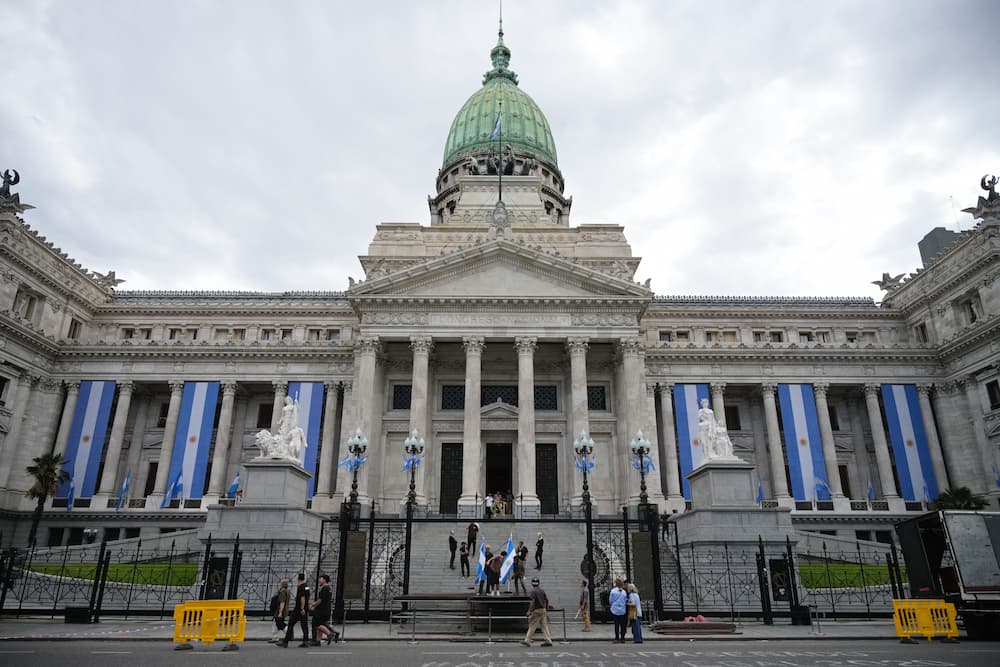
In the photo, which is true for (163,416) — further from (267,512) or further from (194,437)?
(267,512)

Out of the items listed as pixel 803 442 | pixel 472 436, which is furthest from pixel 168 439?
pixel 803 442

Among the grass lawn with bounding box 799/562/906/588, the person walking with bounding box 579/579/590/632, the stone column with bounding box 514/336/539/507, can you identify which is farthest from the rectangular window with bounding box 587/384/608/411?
the person walking with bounding box 579/579/590/632

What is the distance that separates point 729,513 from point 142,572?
23.4m

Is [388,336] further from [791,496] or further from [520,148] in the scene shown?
[520,148]

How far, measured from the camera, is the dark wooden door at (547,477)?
40.8m

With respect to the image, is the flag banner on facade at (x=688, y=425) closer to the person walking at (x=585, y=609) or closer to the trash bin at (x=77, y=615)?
the person walking at (x=585, y=609)

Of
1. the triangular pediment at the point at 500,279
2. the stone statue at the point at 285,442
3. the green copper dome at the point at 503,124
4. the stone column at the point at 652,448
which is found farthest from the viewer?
the green copper dome at the point at 503,124

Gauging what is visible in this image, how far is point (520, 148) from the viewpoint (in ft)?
223

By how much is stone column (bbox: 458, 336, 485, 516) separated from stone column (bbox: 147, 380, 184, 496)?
20308 mm

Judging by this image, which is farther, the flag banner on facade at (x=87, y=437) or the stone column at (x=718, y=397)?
the stone column at (x=718, y=397)

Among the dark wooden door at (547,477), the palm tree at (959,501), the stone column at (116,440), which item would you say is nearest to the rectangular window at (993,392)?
the palm tree at (959,501)

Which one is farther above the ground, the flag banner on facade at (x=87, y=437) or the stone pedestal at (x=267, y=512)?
the flag banner on facade at (x=87, y=437)

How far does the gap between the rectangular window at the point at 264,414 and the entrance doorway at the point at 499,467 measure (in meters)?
17.0

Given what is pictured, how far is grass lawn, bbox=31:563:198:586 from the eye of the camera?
84.1 feet
